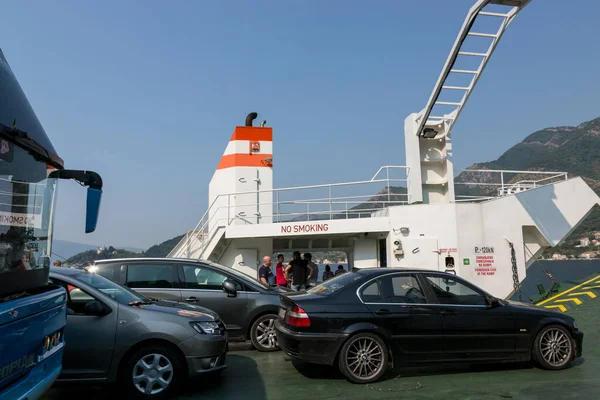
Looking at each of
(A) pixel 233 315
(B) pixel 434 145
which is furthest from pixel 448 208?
(A) pixel 233 315

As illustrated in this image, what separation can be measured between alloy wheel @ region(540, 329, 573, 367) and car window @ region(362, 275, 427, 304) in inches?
71.1

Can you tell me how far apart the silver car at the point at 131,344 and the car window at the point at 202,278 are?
88.0 inches

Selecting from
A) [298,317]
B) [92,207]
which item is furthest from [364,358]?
[92,207]

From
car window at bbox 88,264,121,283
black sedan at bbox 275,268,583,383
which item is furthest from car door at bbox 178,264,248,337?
black sedan at bbox 275,268,583,383

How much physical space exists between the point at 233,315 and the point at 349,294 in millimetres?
2436

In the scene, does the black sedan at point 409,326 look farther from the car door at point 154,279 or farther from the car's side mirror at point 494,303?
the car door at point 154,279

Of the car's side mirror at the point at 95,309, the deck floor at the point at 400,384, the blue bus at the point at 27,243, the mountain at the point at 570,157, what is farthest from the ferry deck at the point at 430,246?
the mountain at the point at 570,157

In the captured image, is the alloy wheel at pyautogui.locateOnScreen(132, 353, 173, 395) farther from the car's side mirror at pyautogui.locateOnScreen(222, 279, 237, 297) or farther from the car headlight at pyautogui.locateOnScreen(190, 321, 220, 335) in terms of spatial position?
the car's side mirror at pyautogui.locateOnScreen(222, 279, 237, 297)

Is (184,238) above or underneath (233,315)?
above

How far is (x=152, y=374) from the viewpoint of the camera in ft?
17.0

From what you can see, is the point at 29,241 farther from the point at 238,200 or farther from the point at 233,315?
the point at 238,200

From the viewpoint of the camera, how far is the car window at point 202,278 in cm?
777

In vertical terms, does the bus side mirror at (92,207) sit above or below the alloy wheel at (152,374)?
above

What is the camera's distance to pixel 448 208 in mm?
11539
